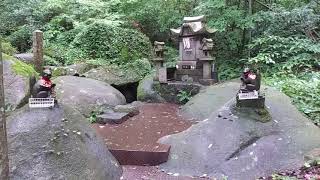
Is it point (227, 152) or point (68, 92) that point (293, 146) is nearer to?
point (227, 152)

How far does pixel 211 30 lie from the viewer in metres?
11.7

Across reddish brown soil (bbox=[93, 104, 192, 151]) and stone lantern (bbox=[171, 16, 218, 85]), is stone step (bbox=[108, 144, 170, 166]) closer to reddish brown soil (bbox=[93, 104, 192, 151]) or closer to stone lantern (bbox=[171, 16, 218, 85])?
reddish brown soil (bbox=[93, 104, 192, 151])

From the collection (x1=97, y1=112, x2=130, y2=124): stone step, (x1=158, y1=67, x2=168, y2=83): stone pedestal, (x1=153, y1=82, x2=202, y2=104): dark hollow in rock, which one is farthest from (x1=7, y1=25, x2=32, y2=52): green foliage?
(x1=97, y1=112, x2=130, y2=124): stone step

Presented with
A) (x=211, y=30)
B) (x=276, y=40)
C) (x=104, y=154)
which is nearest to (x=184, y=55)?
(x=211, y=30)

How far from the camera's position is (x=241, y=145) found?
642cm

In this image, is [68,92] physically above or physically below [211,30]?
below

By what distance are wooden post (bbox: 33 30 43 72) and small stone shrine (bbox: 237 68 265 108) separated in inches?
253

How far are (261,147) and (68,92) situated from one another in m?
5.41

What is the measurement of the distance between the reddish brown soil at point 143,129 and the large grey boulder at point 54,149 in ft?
3.68

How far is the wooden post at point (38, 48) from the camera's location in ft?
35.1

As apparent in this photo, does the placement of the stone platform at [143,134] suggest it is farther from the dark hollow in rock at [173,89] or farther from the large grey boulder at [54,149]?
the dark hollow in rock at [173,89]

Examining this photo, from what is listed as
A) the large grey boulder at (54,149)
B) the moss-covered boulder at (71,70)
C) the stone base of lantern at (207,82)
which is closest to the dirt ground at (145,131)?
the large grey boulder at (54,149)

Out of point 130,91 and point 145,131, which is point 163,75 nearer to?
point 130,91

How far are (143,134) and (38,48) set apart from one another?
5040 millimetres
